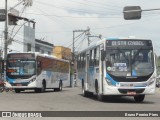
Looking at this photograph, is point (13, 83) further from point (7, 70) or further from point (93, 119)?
point (93, 119)

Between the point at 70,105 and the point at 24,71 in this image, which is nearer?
the point at 70,105

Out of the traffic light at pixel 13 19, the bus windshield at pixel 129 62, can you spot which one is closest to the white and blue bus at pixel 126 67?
the bus windshield at pixel 129 62

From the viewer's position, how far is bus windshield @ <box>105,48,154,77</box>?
24.1 m

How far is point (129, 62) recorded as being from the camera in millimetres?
24188

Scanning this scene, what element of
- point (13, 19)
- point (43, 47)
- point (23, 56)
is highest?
point (13, 19)

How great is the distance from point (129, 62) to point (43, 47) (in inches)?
2500

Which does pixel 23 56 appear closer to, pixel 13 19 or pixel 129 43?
pixel 129 43

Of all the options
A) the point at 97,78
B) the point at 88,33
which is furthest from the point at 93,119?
the point at 88,33

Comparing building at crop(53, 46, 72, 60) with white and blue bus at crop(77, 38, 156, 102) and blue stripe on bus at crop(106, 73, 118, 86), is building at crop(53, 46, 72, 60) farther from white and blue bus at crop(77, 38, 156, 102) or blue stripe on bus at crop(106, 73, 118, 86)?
blue stripe on bus at crop(106, 73, 118, 86)

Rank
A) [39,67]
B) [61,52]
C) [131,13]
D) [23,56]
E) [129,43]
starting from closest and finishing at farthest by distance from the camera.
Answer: [129,43], [131,13], [23,56], [39,67], [61,52]

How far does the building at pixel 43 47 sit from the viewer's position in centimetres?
8256

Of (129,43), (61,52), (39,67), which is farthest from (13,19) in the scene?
(129,43)

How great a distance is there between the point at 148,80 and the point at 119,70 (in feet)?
5.07

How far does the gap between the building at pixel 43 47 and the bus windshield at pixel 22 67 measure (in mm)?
44095
